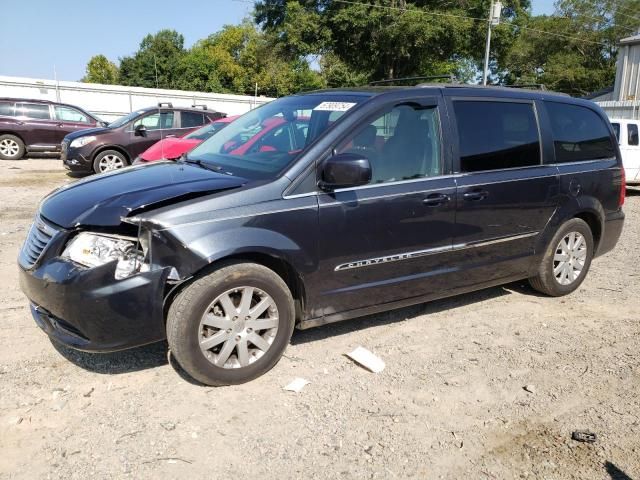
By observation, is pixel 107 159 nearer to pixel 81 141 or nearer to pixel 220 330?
pixel 81 141

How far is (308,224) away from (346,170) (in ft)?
1.34

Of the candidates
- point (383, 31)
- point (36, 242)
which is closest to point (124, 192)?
point (36, 242)

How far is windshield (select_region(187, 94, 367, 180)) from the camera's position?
369cm

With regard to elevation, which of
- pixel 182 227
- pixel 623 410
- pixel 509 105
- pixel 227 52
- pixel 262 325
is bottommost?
pixel 623 410

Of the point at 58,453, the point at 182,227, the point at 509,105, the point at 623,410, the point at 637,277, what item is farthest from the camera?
the point at 637,277

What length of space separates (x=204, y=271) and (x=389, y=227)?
4.32 ft

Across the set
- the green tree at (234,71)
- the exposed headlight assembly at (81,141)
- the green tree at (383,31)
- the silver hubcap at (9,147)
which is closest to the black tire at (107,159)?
the exposed headlight assembly at (81,141)

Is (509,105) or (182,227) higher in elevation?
(509,105)

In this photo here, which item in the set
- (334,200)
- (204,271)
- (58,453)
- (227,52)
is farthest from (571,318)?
(227,52)

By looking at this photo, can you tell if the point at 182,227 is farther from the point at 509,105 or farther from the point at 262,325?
the point at 509,105

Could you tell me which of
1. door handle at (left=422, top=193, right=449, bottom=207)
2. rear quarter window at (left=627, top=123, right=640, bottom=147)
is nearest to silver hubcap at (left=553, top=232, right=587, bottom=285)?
door handle at (left=422, top=193, right=449, bottom=207)

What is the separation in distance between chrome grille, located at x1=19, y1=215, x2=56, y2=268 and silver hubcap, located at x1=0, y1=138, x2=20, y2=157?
13593mm

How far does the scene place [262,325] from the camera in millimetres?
3408

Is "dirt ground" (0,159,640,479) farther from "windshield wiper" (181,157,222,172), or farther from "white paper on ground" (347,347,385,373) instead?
"windshield wiper" (181,157,222,172)
